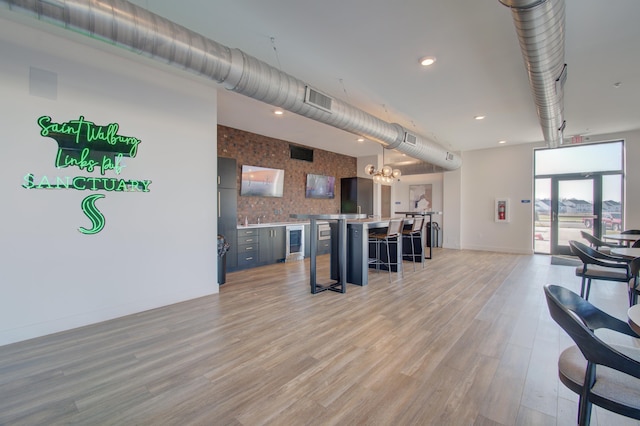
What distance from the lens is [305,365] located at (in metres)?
2.37

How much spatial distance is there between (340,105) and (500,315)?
3.35m

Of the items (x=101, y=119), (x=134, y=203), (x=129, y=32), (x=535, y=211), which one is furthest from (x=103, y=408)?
(x=535, y=211)

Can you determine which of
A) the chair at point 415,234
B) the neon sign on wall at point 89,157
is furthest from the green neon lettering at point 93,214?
the chair at point 415,234

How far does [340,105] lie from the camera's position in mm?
4023

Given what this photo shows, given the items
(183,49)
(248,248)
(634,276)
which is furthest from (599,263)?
(248,248)

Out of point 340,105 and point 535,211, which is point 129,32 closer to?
point 340,105

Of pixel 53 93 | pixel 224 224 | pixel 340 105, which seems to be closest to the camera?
pixel 53 93

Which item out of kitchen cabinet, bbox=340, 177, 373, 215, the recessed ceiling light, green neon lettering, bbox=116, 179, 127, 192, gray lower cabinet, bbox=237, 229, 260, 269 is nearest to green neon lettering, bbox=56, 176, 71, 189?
green neon lettering, bbox=116, 179, 127, 192

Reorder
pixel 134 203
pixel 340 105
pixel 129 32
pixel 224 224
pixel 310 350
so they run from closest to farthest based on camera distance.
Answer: pixel 129 32, pixel 310 350, pixel 134 203, pixel 340 105, pixel 224 224

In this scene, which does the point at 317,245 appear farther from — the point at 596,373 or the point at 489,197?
the point at 596,373

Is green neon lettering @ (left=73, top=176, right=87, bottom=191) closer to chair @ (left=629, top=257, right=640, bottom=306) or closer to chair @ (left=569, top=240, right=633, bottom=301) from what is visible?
chair @ (left=629, top=257, right=640, bottom=306)

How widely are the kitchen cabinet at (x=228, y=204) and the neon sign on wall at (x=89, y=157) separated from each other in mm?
1921

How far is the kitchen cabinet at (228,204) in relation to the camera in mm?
5426

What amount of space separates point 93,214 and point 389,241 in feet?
15.1
